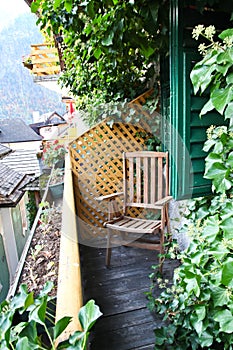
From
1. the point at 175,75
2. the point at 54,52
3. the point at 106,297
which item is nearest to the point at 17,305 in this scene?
the point at 175,75

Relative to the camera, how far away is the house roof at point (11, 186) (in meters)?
3.43

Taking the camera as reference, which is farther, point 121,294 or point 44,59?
point 44,59

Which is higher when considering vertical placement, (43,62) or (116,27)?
(43,62)

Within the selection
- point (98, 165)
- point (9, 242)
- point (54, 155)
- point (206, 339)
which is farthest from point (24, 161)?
point (206, 339)

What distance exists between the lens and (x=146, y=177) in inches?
101

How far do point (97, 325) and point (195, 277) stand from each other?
1.11 meters

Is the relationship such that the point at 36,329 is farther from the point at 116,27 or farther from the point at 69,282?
the point at 116,27

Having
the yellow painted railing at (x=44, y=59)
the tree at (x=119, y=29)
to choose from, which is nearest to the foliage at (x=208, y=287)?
the tree at (x=119, y=29)

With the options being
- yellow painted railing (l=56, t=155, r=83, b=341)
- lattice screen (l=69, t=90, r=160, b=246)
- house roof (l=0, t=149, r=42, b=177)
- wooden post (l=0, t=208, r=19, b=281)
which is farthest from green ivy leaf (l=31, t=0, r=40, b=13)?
house roof (l=0, t=149, r=42, b=177)

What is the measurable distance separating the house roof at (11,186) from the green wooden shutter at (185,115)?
8.63ft

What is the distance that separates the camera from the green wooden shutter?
125 centimetres

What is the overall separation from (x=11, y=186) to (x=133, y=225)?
7.44 ft

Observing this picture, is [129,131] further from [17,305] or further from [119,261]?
[17,305]

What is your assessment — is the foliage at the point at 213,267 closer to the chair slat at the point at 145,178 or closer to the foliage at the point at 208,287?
the foliage at the point at 208,287
